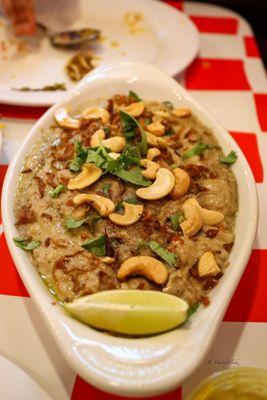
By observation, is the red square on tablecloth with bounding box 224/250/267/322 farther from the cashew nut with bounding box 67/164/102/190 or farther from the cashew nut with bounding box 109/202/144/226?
the cashew nut with bounding box 67/164/102/190

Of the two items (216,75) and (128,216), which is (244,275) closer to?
(128,216)

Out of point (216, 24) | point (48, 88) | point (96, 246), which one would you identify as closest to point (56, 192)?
point (96, 246)

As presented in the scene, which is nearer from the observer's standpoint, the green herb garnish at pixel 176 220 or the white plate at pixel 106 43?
the green herb garnish at pixel 176 220

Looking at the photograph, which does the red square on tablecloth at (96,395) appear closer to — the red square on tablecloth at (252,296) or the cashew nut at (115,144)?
the red square on tablecloth at (252,296)

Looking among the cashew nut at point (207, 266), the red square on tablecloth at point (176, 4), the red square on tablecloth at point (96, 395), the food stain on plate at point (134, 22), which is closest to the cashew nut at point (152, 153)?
the cashew nut at point (207, 266)

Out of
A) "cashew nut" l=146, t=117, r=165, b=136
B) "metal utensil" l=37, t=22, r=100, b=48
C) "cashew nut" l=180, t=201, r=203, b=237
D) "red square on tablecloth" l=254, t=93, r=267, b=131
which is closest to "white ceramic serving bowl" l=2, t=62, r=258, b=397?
"cashew nut" l=180, t=201, r=203, b=237
